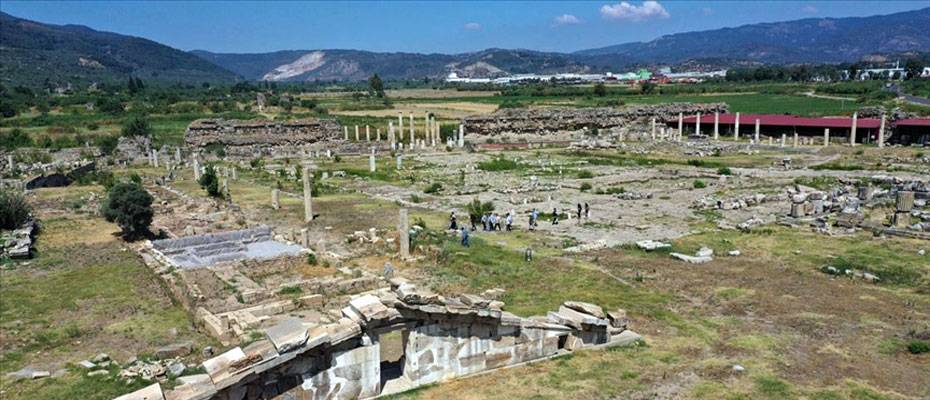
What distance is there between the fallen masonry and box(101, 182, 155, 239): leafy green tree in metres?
16.8

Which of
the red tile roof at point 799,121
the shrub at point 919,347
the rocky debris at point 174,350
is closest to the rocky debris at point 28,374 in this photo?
the rocky debris at point 174,350

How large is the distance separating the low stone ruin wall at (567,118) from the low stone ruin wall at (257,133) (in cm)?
1450

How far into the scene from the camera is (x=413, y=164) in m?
50.6

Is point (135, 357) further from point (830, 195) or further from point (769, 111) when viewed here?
point (769, 111)

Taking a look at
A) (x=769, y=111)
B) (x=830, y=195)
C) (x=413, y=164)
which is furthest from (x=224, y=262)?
(x=769, y=111)

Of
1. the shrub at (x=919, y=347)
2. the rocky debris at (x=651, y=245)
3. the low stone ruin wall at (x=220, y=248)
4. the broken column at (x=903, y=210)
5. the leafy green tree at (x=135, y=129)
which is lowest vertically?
the low stone ruin wall at (x=220, y=248)

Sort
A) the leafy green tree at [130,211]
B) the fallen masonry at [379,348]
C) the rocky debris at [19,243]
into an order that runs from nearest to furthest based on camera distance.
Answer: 1. the fallen masonry at [379,348]
2. the rocky debris at [19,243]
3. the leafy green tree at [130,211]

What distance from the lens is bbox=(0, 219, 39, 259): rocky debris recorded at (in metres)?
22.2

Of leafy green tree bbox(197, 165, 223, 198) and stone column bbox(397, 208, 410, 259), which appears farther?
leafy green tree bbox(197, 165, 223, 198)

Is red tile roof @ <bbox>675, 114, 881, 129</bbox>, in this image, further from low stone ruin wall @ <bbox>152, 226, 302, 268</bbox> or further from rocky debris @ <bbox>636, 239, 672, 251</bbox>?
low stone ruin wall @ <bbox>152, 226, 302, 268</bbox>

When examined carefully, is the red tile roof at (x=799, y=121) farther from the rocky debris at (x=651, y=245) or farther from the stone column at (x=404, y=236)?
the stone column at (x=404, y=236)

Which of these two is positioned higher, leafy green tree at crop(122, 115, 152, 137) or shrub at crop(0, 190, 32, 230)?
leafy green tree at crop(122, 115, 152, 137)

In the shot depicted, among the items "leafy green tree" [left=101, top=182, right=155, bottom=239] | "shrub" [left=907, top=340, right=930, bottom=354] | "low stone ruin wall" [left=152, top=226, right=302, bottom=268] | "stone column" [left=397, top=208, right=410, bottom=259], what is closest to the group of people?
"stone column" [left=397, top=208, right=410, bottom=259]

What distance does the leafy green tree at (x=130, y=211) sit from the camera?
25.4 m
